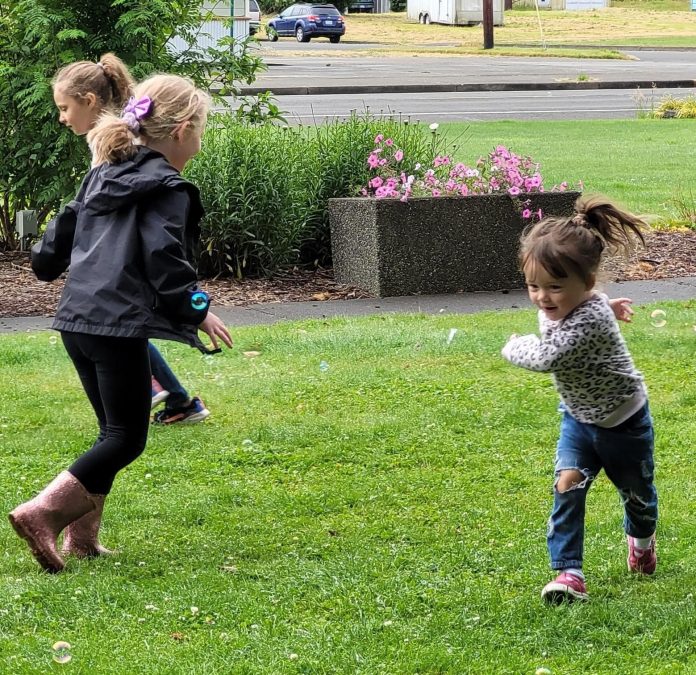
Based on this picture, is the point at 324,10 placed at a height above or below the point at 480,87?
above

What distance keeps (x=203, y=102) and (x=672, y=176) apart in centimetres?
1070

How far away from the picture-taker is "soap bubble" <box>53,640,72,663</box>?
3.27 meters

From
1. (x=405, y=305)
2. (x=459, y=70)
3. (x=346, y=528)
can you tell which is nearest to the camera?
(x=346, y=528)

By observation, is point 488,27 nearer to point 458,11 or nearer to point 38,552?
point 458,11

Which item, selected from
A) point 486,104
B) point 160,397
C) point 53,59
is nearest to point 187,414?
point 160,397

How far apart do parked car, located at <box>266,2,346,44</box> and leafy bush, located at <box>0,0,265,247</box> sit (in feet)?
125

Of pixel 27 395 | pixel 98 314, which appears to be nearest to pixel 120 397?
pixel 98 314

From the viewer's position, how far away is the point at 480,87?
27250 mm

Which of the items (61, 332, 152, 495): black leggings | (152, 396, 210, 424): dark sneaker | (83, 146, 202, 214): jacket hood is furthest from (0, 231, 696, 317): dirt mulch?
(83, 146, 202, 214): jacket hood

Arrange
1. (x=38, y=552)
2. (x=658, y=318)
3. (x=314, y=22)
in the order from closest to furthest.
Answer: (x=38, y=552)
(x=658, y=318)
(x=314, y=22)

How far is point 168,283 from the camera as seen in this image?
3725 mm

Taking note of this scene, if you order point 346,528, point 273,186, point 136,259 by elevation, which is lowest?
point 346,528

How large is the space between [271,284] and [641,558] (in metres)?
5.48

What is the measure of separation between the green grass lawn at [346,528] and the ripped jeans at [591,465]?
192 millimetres
